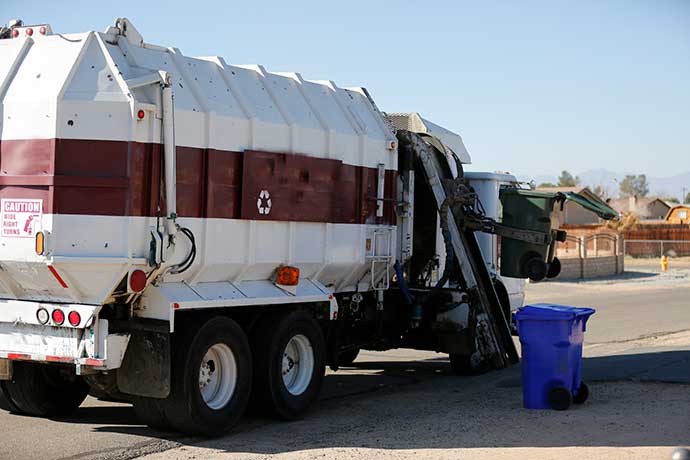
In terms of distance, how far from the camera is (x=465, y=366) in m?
13.4

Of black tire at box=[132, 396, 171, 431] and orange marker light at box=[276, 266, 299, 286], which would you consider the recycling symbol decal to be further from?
black tire at box=[132, 396, 171, 431]

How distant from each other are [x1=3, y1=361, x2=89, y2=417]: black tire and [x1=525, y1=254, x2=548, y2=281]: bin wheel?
20.4ft

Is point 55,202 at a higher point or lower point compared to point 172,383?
higher

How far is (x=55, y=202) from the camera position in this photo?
8.24 m

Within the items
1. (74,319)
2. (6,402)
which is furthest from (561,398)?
(6,402)

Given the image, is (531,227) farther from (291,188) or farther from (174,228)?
(174,228)

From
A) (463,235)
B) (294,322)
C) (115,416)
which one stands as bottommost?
(115,416)

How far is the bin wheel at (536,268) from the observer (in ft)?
43.9

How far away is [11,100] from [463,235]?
20.9 ft

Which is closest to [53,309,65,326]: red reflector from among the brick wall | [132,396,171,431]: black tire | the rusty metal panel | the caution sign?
the caution sign

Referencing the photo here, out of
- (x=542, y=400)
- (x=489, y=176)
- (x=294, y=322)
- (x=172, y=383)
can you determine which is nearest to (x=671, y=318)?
(x=489, y=176)

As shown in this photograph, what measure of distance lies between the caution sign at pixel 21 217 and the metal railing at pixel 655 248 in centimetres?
5122

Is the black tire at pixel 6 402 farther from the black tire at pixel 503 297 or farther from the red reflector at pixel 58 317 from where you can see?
the black tire at pixel 503 297

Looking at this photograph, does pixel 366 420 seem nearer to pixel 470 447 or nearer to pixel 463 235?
pixel 470 447
